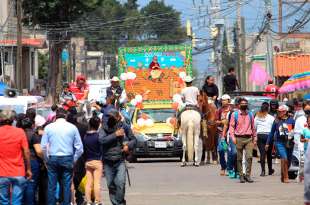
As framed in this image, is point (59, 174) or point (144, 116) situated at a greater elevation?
point (144, 116)

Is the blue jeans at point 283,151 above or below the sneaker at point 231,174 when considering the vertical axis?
above

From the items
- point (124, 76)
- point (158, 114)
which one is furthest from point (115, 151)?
point (124, 76)

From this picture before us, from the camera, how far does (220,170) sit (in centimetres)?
2577

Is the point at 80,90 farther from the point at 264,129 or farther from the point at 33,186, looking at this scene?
the point at 33,186

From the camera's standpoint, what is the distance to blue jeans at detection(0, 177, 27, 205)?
49.6 feet

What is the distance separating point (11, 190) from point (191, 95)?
12541mm

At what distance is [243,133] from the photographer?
73.3 ft

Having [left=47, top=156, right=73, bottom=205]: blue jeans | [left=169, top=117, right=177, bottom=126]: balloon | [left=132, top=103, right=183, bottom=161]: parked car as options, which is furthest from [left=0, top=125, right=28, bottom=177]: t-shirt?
[left=169, top=117, right=177, bottom=126]: balloon

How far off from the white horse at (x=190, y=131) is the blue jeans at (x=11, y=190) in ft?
40.7

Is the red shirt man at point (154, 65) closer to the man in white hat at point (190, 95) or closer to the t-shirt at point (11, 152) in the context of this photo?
the man in white hat at point (190, 95)

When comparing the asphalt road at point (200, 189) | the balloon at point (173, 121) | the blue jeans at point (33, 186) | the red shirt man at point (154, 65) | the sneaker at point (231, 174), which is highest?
the red shirt man at point (154, 65)

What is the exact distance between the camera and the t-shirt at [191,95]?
2711 cm

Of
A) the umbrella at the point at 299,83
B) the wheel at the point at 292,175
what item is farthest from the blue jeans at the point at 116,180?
the umbrella at the point at 299,83

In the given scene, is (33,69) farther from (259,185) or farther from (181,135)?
(259,185)
